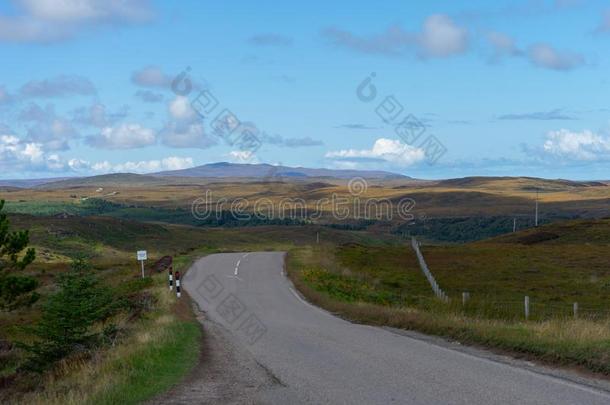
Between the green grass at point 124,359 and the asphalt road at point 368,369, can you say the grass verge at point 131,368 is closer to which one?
the green grass at point 124,359

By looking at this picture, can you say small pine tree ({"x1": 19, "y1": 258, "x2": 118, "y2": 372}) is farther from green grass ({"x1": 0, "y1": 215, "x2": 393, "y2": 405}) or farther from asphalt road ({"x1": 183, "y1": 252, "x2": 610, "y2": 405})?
asphalt road ({"x1": 183, "y1": 252, "x2": 610, "y2": 405})

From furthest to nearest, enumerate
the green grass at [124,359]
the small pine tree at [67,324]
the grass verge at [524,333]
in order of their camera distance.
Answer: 1. the small pine tree at [67,324]
2. the grass verge at [524,333]
3. the green grass at [124,359]

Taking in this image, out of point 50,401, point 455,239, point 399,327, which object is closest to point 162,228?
point 455,239

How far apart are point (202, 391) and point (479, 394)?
3.92 metres

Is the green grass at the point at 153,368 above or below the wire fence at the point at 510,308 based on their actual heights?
above

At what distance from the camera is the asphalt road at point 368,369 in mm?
9836

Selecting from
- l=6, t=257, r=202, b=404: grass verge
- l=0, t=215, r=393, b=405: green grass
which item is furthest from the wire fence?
l=6, t=257, r=202, b=404: grass verge

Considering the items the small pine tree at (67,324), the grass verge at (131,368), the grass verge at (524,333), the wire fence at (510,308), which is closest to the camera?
the grass verge at (131,368)

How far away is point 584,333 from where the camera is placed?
1341cm

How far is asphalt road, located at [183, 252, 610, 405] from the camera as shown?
32.3 feet

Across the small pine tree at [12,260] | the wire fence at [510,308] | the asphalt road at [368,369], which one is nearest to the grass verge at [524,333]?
the asphalt road at [368,369]

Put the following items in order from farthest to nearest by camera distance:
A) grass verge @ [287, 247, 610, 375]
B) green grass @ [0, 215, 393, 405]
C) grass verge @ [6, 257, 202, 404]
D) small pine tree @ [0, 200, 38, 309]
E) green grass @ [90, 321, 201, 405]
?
Result: small pine tree @ [0, 200, 38, 309], grass verge @ [287, 247, 610, 375], green grass @ [0, 215, 393, 405], grass verge @ [6, 257, 202, 404], green grass @ [90, 321, 201, 405]

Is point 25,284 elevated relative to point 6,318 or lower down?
elevated

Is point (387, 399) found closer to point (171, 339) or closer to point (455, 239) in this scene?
point (171, 339)
